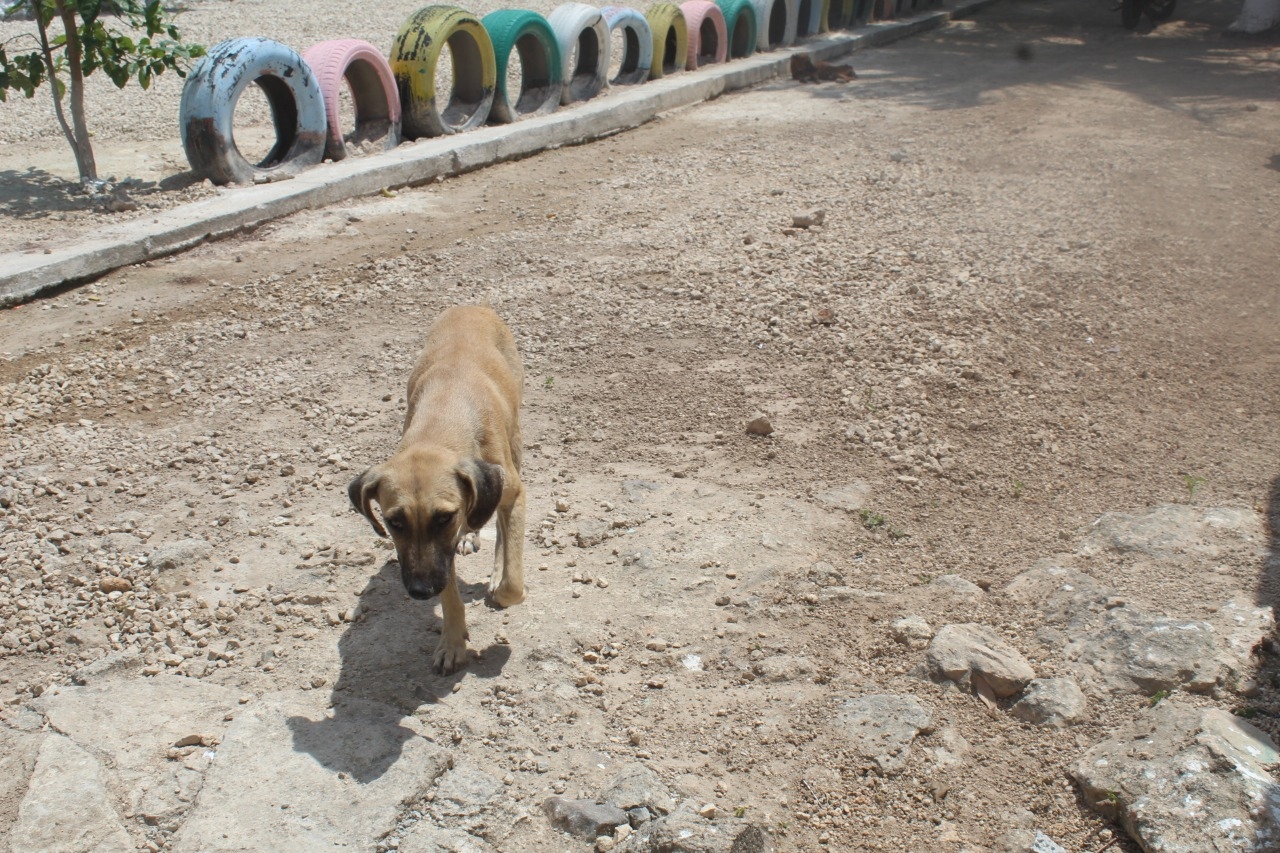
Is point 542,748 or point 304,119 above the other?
point 304,119

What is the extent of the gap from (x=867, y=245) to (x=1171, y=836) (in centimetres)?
572

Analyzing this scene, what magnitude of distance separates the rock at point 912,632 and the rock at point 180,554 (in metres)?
2.81

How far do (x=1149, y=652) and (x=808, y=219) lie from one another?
5412 millimetres

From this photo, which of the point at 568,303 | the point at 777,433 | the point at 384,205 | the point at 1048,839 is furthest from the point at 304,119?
the point at 1048,839

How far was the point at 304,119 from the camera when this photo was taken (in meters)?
9.75

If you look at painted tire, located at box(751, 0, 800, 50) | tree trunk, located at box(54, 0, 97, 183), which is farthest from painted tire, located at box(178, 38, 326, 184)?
painted tire, located at box(751, 0, 800, 50)

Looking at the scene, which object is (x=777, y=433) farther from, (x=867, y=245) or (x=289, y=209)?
(x=289, y=209)

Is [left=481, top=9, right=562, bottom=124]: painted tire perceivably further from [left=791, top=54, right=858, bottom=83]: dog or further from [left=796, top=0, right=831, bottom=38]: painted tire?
[left=796, top=0, right=831, bottom=38]: painted tire

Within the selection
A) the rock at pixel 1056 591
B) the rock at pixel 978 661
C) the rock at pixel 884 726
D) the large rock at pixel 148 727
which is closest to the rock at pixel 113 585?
the large rock at pixel 148 727

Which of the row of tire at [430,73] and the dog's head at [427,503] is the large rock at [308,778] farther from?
the row of tire at [430,73]

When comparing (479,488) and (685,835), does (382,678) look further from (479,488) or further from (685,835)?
(685,835)

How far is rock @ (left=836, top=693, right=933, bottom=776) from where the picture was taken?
141 inches

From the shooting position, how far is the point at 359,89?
10.7 metres

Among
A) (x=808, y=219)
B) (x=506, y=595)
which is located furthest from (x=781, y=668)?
(x=808, y=219)
